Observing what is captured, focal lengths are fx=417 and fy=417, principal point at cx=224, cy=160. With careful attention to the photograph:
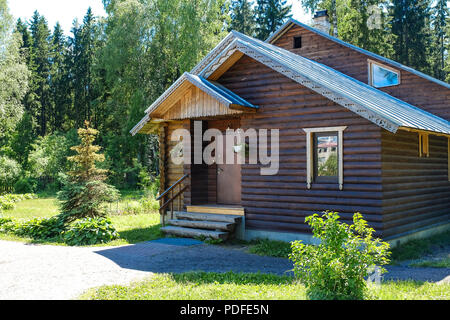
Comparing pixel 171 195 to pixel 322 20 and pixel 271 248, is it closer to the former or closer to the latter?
pixel 271 248

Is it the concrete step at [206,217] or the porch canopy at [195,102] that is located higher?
the porch canopy at [195,102]

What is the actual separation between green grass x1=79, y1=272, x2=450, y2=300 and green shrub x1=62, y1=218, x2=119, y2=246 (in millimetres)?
4318

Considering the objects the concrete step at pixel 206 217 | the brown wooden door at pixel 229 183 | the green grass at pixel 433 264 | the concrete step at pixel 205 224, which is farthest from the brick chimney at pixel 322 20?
the green grass at pixel 433 264

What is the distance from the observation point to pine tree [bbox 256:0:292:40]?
39125 millimetres

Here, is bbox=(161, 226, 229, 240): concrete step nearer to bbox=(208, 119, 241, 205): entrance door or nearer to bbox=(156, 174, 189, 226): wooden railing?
bbox=(156, 174, 189, 226): wooden railing

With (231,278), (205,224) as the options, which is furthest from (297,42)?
(231,278)

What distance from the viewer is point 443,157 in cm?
1344

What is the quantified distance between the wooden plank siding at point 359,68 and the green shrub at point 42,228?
11.2 meters

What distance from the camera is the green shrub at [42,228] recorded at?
12.3m

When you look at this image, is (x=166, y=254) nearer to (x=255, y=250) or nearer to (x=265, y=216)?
(x=255, y=250)

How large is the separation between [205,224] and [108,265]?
3.42 meters

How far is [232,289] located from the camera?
6445mm

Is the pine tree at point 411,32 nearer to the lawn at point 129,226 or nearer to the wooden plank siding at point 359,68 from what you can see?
the wooden plank siding at point 359,68
